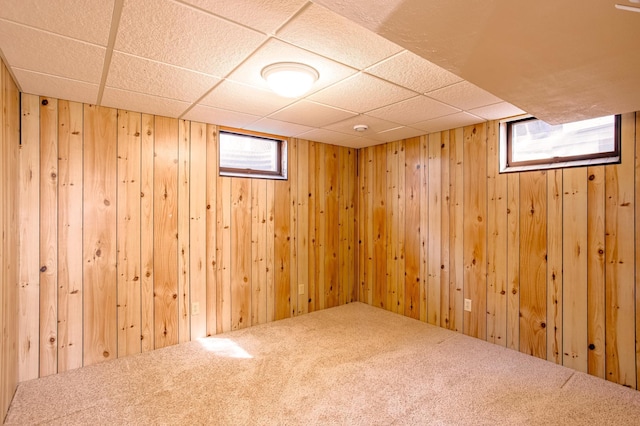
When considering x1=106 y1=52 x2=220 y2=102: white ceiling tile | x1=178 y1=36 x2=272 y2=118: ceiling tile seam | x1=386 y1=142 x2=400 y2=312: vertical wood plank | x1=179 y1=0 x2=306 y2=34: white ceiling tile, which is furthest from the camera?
x1=386 y1=142 x2=400 y2=312: vertical wood plank

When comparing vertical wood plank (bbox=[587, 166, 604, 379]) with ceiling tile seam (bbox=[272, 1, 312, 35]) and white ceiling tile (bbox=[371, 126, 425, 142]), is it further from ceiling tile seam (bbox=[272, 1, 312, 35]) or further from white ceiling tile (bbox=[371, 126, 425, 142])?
ceiling tile seam (bbox=[272, 1, 312, 35])

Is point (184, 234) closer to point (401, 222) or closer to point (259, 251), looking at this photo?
point (259, 251)

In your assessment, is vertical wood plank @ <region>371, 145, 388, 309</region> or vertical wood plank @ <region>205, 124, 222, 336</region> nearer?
vertical wood plank @ <region>205, 124, 222, 336</region>

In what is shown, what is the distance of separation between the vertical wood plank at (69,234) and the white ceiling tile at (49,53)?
0.60m

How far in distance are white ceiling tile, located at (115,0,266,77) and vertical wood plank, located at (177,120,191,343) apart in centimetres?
124

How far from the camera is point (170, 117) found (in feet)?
9.76

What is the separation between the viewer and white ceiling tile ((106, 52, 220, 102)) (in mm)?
1905

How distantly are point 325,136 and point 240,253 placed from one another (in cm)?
164

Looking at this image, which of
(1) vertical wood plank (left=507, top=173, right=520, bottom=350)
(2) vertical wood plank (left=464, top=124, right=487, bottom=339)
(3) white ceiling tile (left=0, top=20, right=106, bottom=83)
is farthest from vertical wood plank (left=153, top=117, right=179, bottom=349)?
(1) vertical wood plank (left=507, top=173, right=520, bottom=350)

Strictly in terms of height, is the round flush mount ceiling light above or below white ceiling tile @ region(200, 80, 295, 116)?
below

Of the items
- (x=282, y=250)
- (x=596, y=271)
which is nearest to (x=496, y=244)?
(x=596, y=271)

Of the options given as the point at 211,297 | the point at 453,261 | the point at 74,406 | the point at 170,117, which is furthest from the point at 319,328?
the point at 170,117

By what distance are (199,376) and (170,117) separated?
7.34 ft

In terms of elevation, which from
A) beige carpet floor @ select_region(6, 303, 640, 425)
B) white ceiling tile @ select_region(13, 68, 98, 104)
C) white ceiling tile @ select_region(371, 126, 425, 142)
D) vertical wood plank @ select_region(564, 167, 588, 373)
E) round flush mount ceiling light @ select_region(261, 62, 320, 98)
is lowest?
beige carpet floor @ select_region(6, 303, 640, 425)
